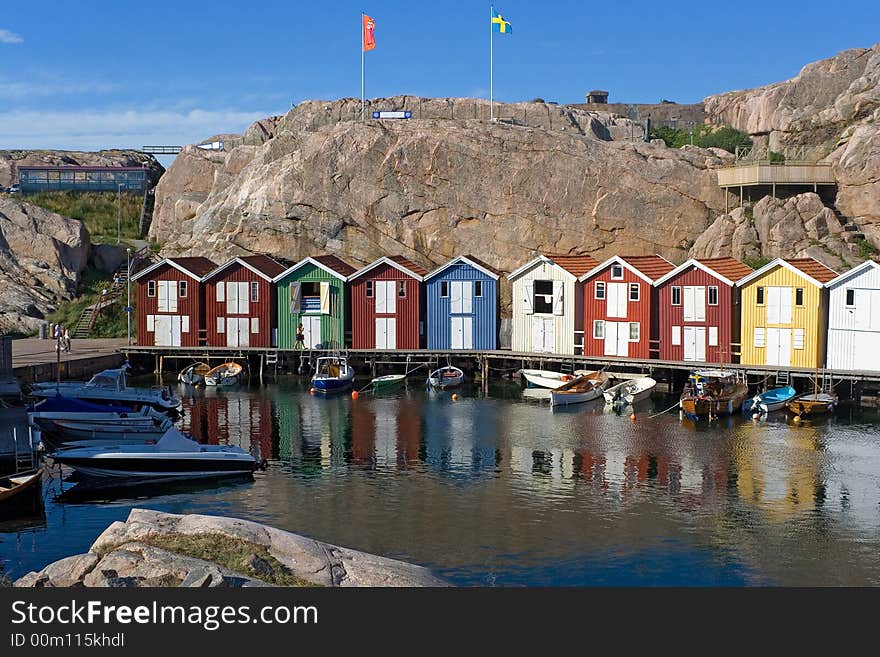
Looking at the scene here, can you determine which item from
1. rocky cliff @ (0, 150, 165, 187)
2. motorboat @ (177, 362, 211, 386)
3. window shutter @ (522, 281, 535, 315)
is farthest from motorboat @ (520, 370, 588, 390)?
rocky cliff @ (0, 150, 165, 187)

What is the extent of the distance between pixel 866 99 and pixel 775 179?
11.6 m

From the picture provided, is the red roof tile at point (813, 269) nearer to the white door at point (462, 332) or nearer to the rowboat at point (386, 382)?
the white door at point (462, 332)

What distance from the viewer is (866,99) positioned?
8562cm

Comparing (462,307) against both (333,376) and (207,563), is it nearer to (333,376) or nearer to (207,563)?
(333,376)

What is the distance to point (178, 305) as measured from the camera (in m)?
74.7

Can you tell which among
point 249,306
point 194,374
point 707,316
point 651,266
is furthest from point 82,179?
point 707,316

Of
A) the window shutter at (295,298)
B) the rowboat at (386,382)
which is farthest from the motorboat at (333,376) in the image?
the window shutter at (295,298)

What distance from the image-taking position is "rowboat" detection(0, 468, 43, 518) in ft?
116

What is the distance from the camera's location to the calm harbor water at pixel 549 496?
31406mm

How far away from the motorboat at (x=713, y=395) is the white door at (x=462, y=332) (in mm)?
16699

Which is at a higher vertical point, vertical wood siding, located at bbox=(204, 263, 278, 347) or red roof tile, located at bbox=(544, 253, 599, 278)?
red roof tile, located at bbox=(544, 253, 599, 278)

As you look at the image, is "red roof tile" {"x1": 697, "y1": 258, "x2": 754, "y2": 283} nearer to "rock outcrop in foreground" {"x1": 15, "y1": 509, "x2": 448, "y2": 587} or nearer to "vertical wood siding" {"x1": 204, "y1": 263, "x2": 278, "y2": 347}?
"vertical wood siding" {"x1": 204, "y1": 263, "x2": 278, "y2": 347}

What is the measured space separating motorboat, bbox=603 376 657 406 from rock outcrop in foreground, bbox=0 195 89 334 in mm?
44381

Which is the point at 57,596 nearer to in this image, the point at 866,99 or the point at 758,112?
the point at 866,99
